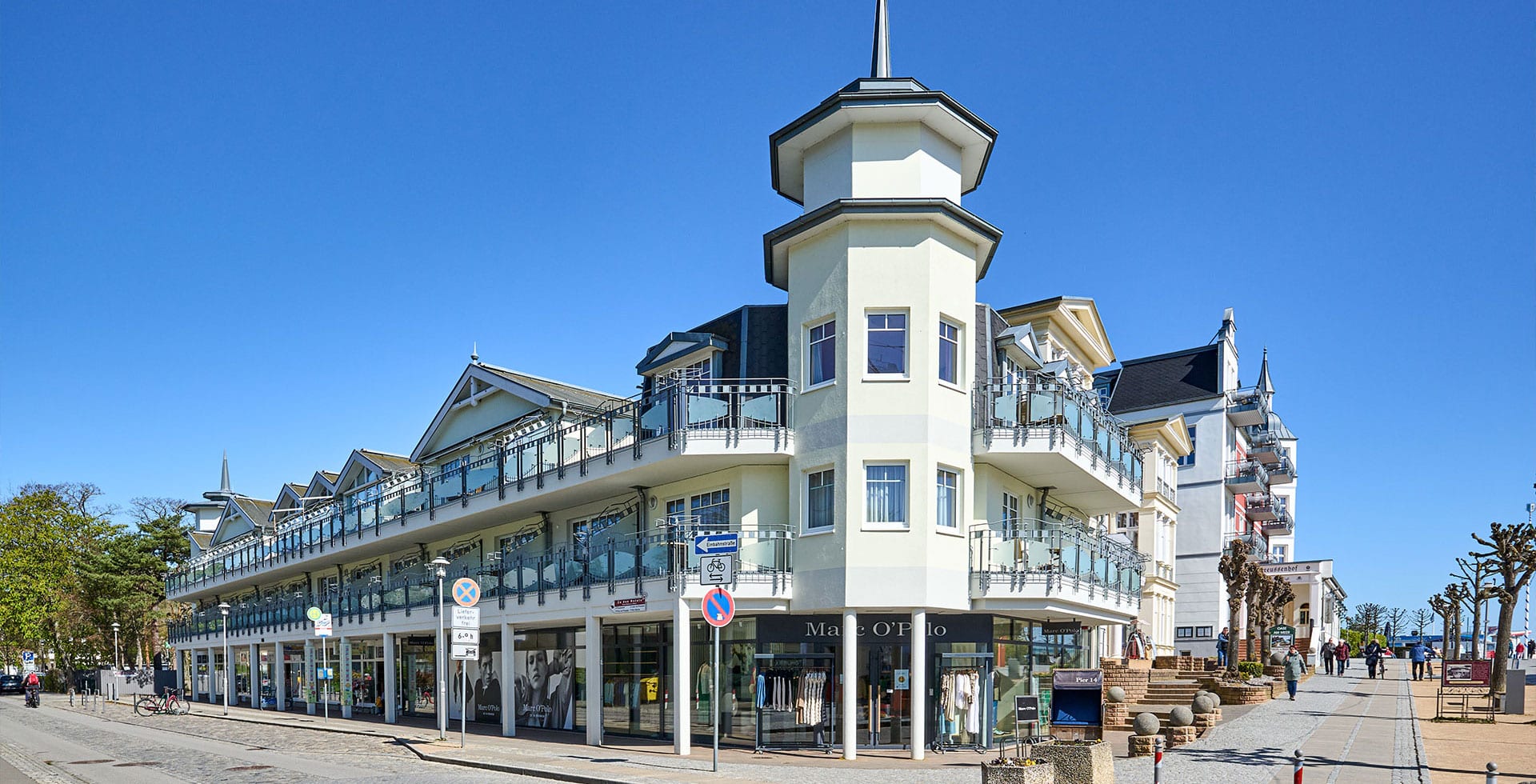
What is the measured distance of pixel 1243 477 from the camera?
54.5m

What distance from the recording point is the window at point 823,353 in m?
22.3

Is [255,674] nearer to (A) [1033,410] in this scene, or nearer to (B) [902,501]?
(B) [902,501]

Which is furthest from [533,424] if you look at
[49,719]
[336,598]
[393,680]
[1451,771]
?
[49,719]

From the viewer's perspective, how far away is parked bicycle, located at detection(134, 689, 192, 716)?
4375cm

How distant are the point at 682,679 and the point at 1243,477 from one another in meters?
40.2

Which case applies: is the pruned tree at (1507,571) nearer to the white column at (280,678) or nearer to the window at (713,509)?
the window at (713,509)

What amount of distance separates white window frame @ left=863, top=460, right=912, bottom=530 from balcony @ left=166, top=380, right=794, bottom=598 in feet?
6.02

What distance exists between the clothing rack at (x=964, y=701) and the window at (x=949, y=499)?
2589mm

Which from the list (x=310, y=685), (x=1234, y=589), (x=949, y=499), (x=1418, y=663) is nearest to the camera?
(x=949, y=499)

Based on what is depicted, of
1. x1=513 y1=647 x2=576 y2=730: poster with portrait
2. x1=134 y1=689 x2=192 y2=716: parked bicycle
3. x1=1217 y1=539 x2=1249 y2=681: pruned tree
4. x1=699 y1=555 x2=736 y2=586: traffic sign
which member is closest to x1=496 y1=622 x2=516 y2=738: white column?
x1=513 y1=647 x2=576 y2=730: poster with portrait

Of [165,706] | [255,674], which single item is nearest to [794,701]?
[165,706]

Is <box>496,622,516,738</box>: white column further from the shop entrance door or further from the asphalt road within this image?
the shop entrance door

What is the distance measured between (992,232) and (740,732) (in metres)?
11.2

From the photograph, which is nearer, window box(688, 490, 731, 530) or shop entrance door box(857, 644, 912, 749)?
shop entrance door box(857, 644, 912, 749)
